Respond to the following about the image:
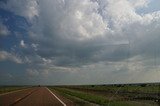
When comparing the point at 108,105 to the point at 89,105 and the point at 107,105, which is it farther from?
the point at 89,105

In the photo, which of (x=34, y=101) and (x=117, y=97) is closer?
(x=34, y=101)

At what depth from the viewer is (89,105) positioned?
2498 centimetres

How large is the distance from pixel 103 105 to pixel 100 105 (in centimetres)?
27

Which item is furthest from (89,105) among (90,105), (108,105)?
(108,105)

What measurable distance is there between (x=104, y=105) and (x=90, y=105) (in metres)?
1.23

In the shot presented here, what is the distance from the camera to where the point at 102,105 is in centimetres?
2464

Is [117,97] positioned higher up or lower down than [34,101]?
higher up

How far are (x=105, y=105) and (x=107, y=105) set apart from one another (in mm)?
166

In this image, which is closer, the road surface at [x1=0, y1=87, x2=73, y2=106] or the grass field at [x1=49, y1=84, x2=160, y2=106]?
the road surface at [x1=0, y1=87, x2=73, y2=106]

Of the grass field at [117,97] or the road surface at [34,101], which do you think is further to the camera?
the grass field at [117,97]

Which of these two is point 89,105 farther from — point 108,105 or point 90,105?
point 108,105

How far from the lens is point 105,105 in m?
24.3

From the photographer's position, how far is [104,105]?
2439 centimetres

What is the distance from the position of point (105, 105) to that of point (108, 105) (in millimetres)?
275
